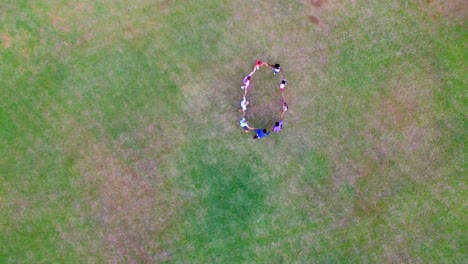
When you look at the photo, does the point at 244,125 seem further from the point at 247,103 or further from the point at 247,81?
the point at 247,81

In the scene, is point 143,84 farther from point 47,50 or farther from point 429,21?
point 429,21

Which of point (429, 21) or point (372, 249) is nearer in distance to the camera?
point (372, 249)

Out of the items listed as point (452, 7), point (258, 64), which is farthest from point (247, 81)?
point (452, 7)

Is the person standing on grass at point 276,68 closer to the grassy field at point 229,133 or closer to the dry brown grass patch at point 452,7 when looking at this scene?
the grassy field at point 229,133

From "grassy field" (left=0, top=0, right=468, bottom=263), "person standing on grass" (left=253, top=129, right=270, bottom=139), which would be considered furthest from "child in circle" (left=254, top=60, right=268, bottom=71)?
"person standing on grass" (left=253, top=129, right=270, bottom=139)

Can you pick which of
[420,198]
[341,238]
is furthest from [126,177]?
[420,198]
